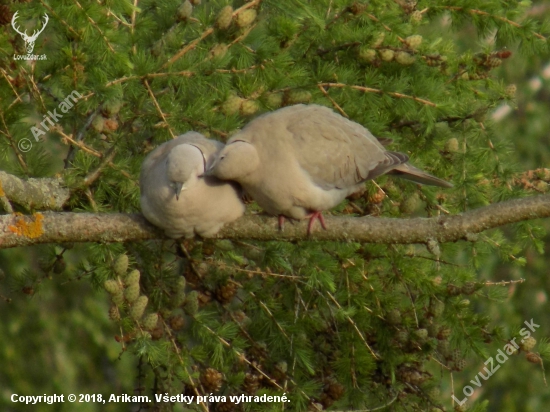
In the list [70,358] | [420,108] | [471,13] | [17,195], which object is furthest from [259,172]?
[70,358]

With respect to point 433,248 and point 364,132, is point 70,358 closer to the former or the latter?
point 364,132

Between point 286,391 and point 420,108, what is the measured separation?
48.5 inches

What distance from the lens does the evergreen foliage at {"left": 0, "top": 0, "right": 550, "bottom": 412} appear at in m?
2.69

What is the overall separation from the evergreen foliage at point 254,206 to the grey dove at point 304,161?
0.09m

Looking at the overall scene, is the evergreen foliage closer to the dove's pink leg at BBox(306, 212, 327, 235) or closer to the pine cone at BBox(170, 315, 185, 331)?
the pine cone at BBox(170, 315, 185, 331)

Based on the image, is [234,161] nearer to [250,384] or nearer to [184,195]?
[184,195]

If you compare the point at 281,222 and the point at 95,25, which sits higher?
the point at 95,25

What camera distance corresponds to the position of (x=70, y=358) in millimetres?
5832

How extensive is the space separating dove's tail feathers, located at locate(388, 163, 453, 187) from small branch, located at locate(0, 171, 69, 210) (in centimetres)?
138

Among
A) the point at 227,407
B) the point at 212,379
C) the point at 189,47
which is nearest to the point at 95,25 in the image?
the point at 189,47

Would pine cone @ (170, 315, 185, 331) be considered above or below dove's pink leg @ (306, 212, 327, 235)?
below

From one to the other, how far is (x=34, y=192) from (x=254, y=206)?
97cm

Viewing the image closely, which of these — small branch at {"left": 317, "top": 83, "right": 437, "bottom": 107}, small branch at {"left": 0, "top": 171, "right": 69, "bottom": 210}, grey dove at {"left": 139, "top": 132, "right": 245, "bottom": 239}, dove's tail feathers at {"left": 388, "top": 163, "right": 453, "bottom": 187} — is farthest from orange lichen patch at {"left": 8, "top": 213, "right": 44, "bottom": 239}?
dove's tail feathers at {"left": 388, "top": 163, "right": 453, "bottom": 187}

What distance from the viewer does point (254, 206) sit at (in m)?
3.33
